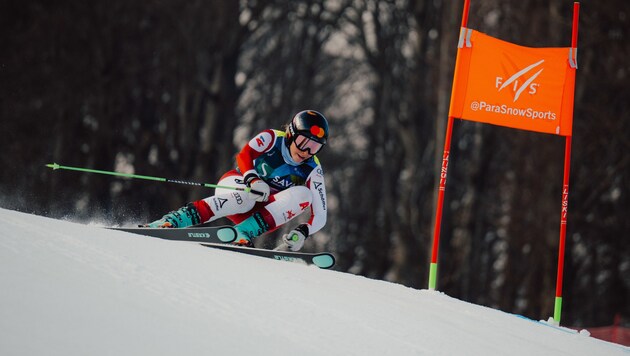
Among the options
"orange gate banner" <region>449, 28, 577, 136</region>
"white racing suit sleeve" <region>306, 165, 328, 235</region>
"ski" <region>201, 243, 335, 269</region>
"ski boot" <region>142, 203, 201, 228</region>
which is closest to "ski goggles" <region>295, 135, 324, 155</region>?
"white racing suit sleeve" <region>306, 165, 328, 235</region>

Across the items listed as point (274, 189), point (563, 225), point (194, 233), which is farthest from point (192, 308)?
point (563, 225)

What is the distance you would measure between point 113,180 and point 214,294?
2056cm

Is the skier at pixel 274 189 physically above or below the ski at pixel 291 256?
above

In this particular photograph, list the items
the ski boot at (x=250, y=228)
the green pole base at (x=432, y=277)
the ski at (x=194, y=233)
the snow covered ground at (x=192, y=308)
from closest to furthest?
the snow covered ground at (x=192, y=308), the ski at (x=194, y=233), the ski boot at (x=250, y=228), the green pole base at (x=432, y=277)

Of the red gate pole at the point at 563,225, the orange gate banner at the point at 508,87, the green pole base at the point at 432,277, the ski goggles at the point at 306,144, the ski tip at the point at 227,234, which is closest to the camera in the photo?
the ski tip at the point at 227,234

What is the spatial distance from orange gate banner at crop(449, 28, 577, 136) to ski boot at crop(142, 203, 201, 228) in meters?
2.90

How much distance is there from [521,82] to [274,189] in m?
2.93

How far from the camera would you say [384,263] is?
2652 centimetres

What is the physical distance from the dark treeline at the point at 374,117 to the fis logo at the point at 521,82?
9918mm

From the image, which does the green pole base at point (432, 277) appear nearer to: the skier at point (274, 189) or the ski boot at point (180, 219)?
the skier at point (274, 189)

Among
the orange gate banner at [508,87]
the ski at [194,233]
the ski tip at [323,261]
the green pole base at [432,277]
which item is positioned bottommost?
the green pole base at [432,277]

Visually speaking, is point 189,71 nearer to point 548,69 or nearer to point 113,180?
point 113,180

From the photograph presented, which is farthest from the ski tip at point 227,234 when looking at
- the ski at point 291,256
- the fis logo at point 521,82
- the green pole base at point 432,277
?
the fis logo at point 521,82

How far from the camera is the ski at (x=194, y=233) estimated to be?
8781 mm
